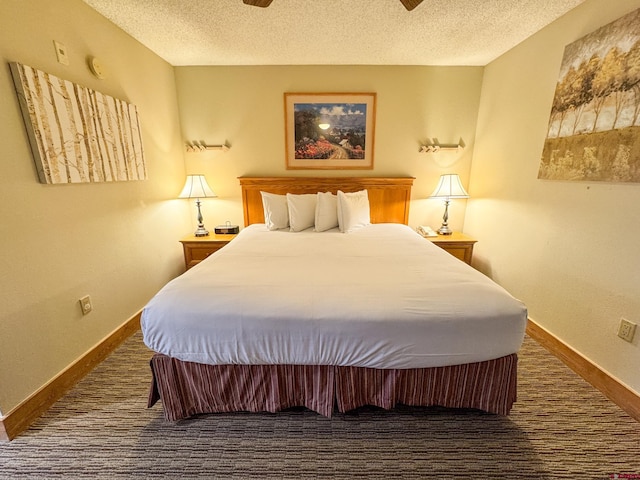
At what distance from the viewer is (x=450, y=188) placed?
2863mm

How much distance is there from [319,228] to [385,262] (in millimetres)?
1019

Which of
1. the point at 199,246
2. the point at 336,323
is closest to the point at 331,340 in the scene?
the point at 336,323

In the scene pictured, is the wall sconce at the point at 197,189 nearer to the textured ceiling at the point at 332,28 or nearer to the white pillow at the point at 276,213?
the white pillow at the point at 276,213

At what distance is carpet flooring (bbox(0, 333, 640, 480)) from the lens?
118cm

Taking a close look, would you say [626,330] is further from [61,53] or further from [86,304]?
[61,53]

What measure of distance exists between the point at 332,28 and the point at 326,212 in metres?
1.52

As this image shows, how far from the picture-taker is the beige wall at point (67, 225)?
1.35 m

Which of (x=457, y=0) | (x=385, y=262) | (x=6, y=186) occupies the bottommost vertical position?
(x=385, y=262)

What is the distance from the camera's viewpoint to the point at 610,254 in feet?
5.20

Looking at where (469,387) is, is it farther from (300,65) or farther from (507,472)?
(300,65)

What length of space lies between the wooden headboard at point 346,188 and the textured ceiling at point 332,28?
1.20 m

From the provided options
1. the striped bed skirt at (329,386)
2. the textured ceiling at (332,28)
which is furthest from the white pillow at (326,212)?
the striped bed skirt at (329,386)

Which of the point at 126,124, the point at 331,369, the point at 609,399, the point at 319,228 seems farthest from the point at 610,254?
the point at 126,124

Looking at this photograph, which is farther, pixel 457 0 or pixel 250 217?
pixel 250 217
